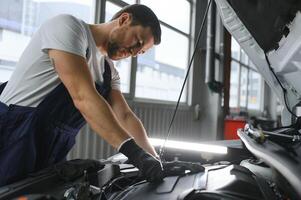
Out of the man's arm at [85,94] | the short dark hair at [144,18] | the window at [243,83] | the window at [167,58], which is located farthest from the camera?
the window at [243,83]

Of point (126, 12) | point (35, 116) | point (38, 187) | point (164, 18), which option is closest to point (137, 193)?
A: point (38, 187)

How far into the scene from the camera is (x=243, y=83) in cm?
806

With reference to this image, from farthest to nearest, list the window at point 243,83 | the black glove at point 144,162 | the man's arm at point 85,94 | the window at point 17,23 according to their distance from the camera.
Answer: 1. the window at point 243,83
2. the window at point 17,23
3. the man's arm at point 85,94
4. the black glove at point 144,162

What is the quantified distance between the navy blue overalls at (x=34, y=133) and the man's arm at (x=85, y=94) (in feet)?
0.23

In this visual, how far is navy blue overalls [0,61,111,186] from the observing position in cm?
104

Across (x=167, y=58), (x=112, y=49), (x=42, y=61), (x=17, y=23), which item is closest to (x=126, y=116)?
(x=112, y=49)

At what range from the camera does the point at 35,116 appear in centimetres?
106

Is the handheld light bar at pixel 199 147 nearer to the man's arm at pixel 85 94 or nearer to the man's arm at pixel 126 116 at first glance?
the man's arm at pixel 126 116

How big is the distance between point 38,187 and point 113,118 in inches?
13.1

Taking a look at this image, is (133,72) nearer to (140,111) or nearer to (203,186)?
(140,111)

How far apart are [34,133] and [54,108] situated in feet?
0.36

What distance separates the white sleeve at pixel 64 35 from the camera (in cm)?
109

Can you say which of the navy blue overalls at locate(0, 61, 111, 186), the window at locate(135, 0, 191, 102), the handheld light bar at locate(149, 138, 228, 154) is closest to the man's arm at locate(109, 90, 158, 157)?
the handheld light bar at locate(149, 138, 228, 154)

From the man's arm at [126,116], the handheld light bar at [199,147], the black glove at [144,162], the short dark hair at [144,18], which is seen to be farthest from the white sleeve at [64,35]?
the handheld light bar at [199,147]
